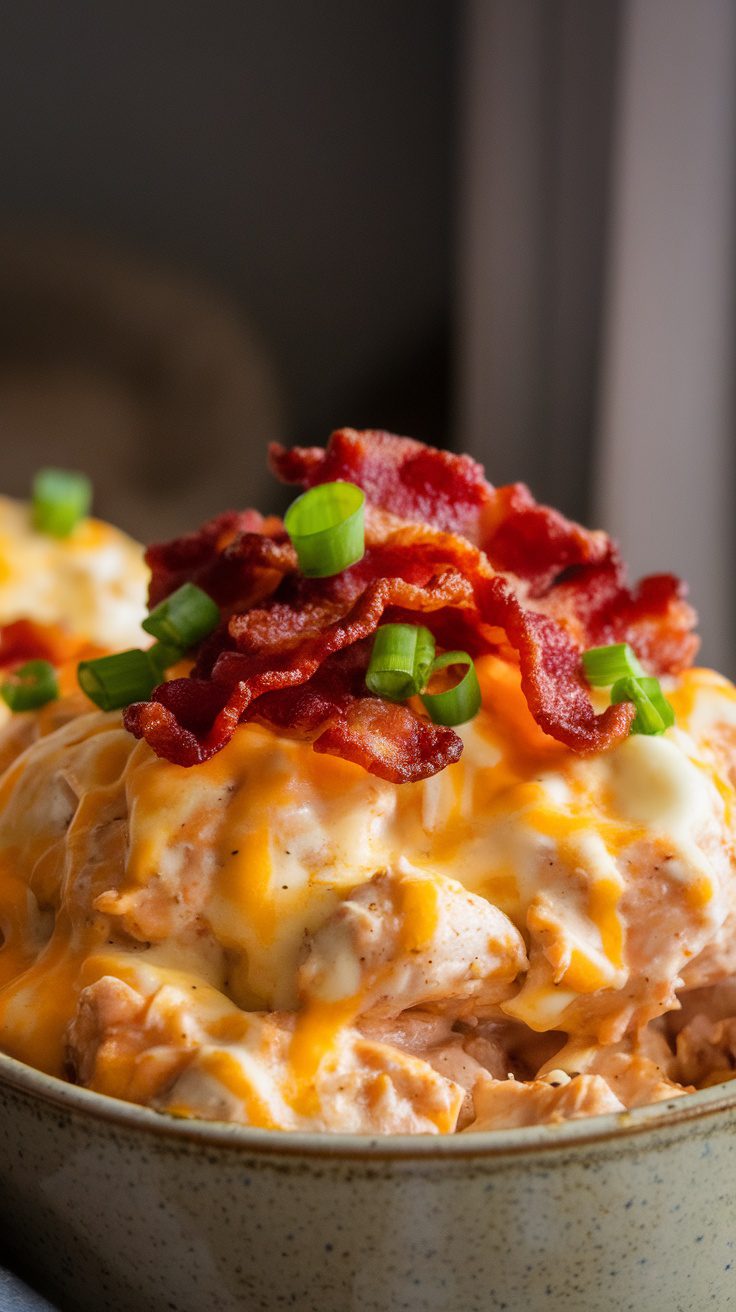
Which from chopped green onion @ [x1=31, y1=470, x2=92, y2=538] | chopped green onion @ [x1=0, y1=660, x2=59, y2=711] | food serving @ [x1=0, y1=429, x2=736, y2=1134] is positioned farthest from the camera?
chopped green onion @ [x1=31, y1=470, x2=92, y2=538]

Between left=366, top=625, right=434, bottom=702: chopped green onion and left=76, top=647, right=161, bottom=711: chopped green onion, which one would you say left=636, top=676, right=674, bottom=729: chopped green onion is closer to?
left=366, top=625, right=434, bottom=702: chopped green onion

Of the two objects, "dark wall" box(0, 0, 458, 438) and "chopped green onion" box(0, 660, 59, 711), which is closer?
"chopped green onion" box(0, 660, 59, 711)

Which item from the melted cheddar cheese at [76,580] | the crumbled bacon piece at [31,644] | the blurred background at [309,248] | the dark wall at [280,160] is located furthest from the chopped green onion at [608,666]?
the dark wall at [280,160]

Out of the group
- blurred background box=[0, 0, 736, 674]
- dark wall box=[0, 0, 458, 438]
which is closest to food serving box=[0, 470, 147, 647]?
blurred background box=[0, 0, 736, 674]

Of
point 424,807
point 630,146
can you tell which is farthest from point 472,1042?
point 630,146

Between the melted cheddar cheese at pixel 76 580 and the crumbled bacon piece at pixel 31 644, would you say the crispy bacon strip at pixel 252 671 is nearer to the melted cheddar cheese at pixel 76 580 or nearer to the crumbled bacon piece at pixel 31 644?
the crumbled bacon piece at pixel 31 644

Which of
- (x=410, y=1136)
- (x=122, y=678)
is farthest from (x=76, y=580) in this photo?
(x=410, y=1136)

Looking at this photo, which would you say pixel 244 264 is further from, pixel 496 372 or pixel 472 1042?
pixel 472 1042
